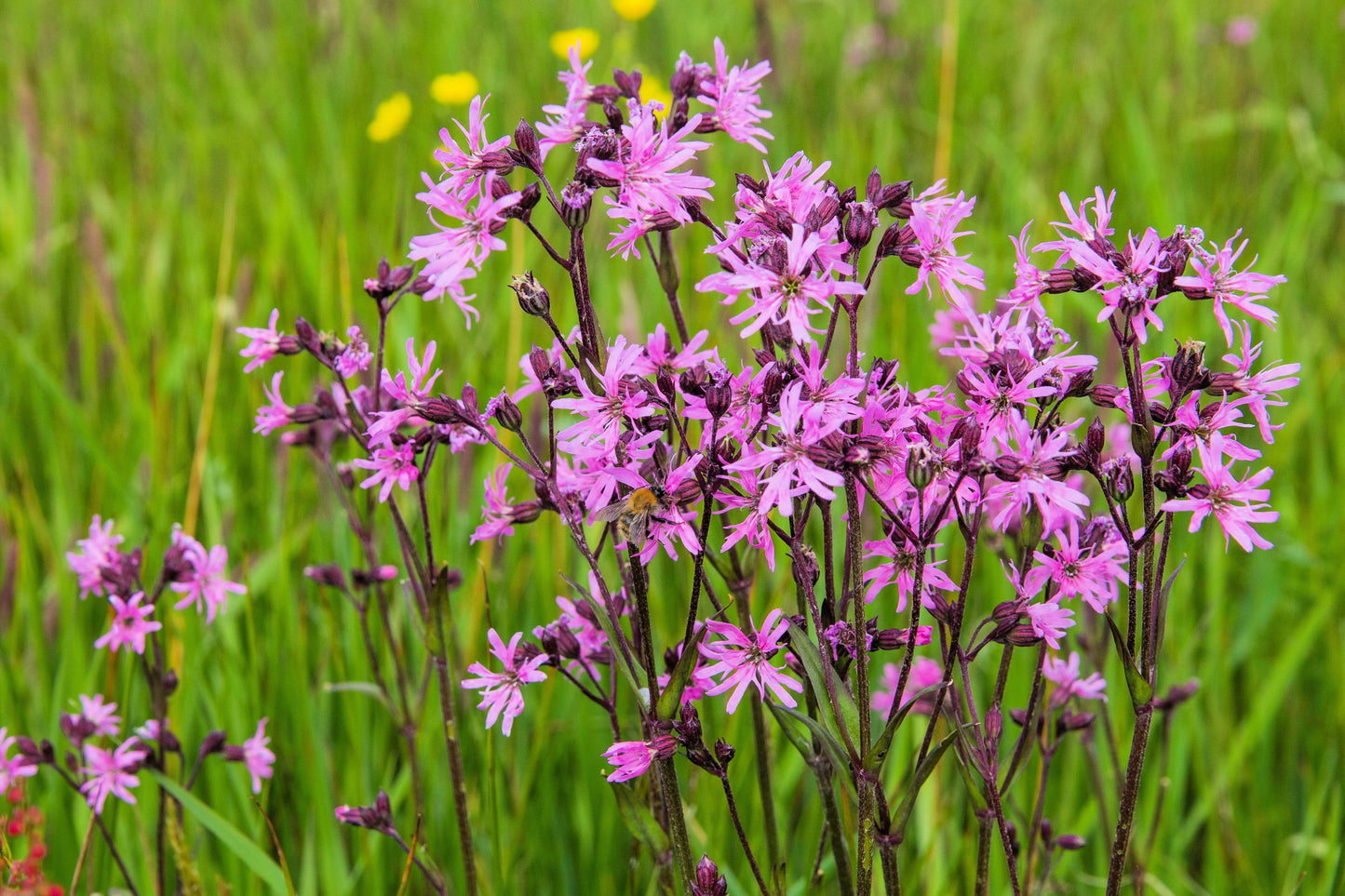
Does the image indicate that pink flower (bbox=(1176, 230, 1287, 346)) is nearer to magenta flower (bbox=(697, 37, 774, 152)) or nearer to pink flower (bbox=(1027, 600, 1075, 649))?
pink flower (bbox=(1027, 600, 1075, 649))

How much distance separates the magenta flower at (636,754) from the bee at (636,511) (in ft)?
0.82

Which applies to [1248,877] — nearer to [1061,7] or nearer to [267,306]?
[267,306]

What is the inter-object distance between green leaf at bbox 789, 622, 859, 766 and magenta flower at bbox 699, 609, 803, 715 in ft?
0.08

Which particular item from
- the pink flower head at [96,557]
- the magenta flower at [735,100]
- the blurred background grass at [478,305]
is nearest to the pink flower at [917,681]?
the blurred background grass at [478,305]

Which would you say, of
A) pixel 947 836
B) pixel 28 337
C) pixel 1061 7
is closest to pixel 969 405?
pixel 947 836

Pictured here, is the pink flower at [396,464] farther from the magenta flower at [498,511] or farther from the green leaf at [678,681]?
the green leaf at [678,681]

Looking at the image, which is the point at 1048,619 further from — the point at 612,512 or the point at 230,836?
→ the point at 230,836

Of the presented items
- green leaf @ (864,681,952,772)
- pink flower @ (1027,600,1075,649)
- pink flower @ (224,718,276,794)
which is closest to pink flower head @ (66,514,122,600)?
pink flower @ (224,718,276,794)

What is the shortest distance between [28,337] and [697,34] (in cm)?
325

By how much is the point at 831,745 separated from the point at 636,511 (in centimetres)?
37

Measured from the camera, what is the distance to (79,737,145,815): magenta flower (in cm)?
184

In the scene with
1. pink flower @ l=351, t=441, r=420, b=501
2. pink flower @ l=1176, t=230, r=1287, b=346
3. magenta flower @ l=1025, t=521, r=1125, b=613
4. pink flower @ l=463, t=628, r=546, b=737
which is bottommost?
pink flower @ l=463, t=628, r=546, b=737

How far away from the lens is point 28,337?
11.7ft

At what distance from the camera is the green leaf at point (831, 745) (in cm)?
133
